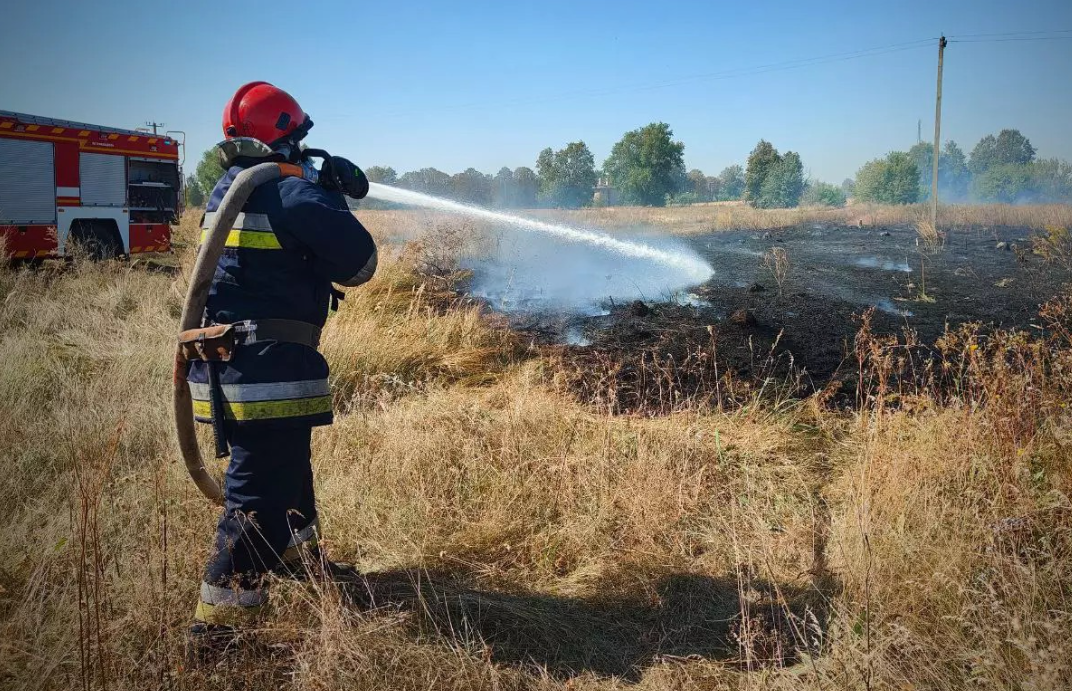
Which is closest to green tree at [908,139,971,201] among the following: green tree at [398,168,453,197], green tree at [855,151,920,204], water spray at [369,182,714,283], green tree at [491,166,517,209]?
green tree at [855,151,920,204]

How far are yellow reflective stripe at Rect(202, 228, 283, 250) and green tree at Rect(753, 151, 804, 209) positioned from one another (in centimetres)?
6042

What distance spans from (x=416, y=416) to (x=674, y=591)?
204 cm

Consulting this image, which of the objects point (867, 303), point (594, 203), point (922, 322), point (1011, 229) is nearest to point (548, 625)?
point (922, 322)

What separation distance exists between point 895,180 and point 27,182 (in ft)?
213

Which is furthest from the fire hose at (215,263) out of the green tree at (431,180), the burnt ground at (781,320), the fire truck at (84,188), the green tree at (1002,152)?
the green tree at (1002,152)

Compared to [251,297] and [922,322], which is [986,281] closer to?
[922,322]

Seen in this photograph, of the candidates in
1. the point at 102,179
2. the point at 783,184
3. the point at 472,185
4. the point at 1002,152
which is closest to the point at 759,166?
the point at 783,184

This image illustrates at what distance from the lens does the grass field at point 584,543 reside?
2.06m

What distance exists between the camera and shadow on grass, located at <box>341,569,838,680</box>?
2334 mm

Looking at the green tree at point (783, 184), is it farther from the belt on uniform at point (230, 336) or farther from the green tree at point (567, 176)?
the belt on uniform at point (230, 336)

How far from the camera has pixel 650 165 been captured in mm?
64438

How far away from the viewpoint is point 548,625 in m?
2.49

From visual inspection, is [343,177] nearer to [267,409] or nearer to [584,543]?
[267,409]

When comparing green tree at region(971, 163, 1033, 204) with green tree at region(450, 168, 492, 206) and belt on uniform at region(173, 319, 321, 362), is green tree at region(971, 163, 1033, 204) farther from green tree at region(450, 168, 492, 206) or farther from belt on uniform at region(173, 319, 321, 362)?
belt on uniform at region(173, 319, 321, 362)
